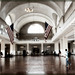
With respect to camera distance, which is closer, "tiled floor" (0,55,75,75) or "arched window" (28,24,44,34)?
"tiled floor" (0,55,75,75)

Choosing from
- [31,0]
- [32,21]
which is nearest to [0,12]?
[31,0]

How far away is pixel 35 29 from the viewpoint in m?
45.0

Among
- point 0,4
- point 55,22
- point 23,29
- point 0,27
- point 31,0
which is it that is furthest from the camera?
point 23,29

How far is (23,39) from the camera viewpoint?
148 ft

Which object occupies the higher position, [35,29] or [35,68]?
[35,29]

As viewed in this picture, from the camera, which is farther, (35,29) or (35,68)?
(35,29)

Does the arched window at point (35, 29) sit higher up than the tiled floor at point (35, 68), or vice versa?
the arched window at point (35, 29)

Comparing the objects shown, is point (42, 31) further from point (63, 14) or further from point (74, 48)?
point (63, 14)

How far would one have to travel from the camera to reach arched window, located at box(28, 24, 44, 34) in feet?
146

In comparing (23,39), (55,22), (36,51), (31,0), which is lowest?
(36,51)

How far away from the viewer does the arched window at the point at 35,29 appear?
4453 centimetres

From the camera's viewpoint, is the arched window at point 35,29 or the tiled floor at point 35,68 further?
the arched window at point 35,29

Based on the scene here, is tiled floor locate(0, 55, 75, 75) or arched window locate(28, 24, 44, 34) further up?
arched window locate(28, 24, 44, 34)

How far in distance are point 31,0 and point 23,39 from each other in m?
21.9
